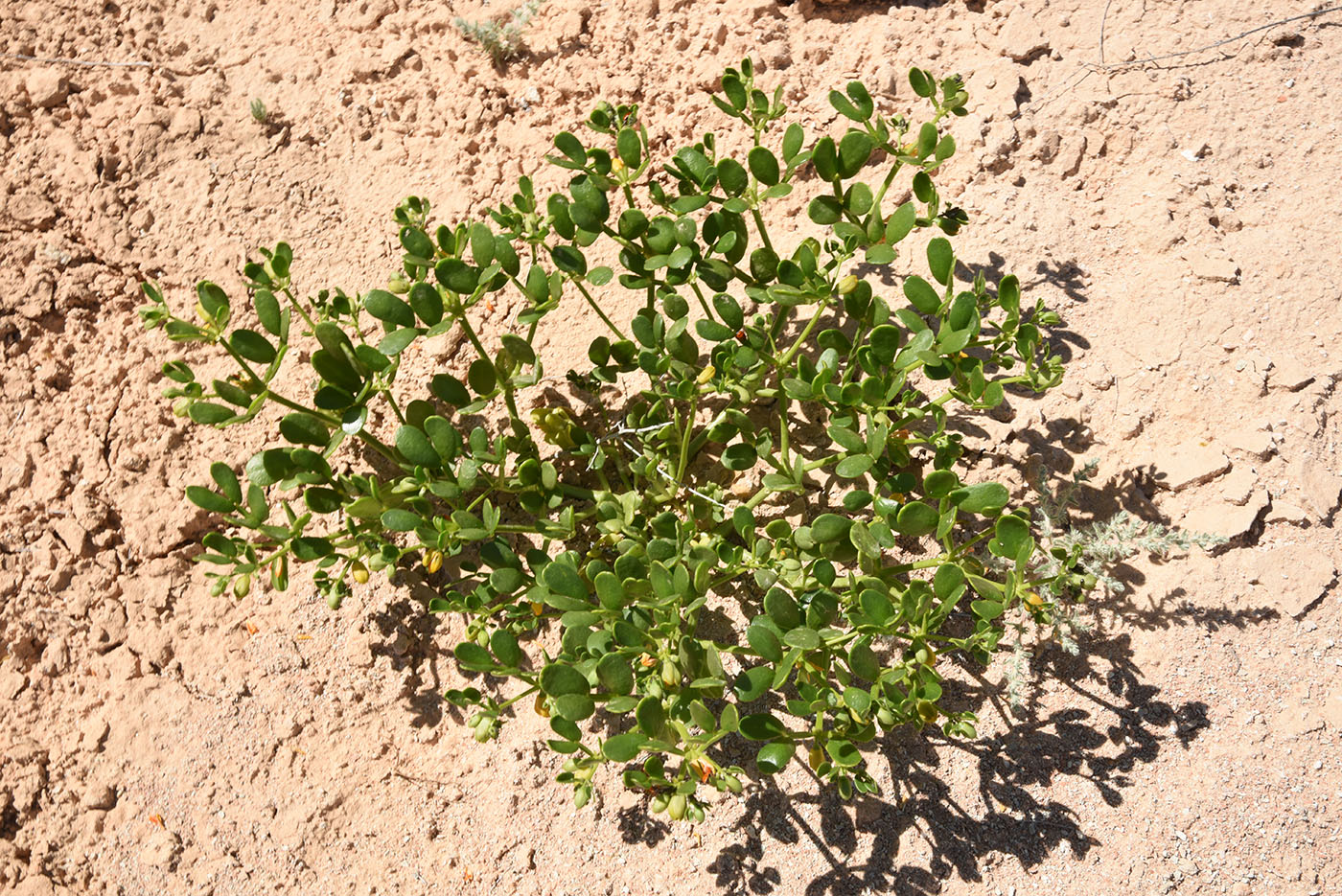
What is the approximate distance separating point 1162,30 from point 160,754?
154 inches

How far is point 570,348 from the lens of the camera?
119 inches

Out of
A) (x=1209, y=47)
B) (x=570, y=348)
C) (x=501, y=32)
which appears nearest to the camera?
(x=570, y=348)

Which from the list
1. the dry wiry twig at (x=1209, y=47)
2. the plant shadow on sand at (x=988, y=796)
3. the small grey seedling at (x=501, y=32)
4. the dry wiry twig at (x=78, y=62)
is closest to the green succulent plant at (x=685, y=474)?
the plant shadow on sand at (x=988, y=796)

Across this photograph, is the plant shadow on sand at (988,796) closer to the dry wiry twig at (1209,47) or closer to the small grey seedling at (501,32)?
the dry wiry twig at (1209,47)

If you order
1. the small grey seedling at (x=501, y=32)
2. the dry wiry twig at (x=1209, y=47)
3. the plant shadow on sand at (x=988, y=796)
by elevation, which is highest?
the dry wiry twig at (x=1209, y=47)

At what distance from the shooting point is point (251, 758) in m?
2.77

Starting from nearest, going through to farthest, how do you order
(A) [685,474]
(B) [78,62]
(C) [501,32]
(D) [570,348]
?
(A) [685,474] < (D) [570,348] < (C) [501,32] < (B) [78,62]

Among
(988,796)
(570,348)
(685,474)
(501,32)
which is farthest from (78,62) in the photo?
(988,796)

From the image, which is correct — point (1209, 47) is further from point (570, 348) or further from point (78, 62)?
point (78, 62)

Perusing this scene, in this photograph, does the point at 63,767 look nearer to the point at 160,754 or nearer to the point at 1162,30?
the point at 160,754

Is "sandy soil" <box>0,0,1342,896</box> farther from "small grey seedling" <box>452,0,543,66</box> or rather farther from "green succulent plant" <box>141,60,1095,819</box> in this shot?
"green succulent plant" <box>141,60,1095,819</box>

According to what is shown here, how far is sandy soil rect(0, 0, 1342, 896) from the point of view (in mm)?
2553

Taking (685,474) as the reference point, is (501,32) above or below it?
above

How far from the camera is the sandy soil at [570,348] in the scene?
255 centimetres
